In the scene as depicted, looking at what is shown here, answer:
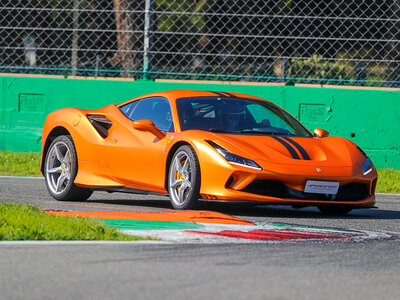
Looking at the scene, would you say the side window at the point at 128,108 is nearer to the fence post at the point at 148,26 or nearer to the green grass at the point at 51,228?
the green grass at the point at 51,228

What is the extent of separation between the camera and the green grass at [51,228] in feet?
21.1

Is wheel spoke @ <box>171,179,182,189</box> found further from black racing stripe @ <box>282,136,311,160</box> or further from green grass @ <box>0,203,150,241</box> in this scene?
green grass @ <box>0,203,150,241</box>

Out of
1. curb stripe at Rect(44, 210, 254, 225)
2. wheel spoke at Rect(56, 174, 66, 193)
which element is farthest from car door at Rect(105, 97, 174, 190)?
curb stripe at Rect(44, 210, 254, 225)

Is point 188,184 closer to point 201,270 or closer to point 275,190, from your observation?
point 275,190

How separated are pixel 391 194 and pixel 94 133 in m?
4.18

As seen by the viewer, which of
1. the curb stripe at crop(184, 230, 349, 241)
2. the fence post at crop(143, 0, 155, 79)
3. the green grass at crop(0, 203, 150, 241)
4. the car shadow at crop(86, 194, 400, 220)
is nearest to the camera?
the green grass at crop(0, 203, 150, 241)

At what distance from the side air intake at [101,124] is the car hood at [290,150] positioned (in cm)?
151

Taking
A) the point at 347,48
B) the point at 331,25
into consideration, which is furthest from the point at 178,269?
the point at 347,48

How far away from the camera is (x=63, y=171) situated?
1000 cm

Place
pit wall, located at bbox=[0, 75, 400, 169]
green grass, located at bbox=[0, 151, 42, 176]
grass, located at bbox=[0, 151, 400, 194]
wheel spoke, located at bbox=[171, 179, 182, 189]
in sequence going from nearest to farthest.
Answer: wheel spoke, located at bbox=[171, 179, 182, 189] < grass, located at bbox=[0, 151, 400, 194] < green grass, located at bbox=[0, 151, 42, 176] < pit wall, located at bbox=[0, 75, 400, 169]

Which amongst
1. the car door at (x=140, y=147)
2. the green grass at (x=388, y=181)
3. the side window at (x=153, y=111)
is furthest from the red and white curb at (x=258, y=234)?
the green grass at (x=388, y=181)

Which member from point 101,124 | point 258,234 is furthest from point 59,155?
point 258,234

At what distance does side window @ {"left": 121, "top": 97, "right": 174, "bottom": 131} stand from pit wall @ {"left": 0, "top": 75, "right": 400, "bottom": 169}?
16.2ft

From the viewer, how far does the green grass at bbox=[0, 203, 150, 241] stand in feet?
21.1
